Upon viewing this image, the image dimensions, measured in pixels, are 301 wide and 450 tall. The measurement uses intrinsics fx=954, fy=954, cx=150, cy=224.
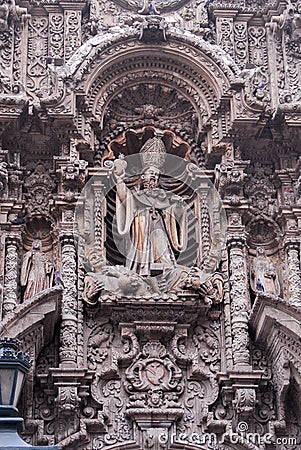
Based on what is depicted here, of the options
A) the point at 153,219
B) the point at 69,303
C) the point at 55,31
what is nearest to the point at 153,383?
the point at 69,303

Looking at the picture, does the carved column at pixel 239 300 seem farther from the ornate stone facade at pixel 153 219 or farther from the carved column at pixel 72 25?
the carved column at pixel 72 25

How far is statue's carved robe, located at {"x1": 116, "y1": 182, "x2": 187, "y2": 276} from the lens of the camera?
13.6 metres

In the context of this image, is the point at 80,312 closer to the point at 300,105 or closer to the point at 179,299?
the point at 179,299

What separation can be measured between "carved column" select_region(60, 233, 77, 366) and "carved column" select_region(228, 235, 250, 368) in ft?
7.11

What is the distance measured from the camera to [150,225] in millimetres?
13953

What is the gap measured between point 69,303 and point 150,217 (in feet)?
6.34

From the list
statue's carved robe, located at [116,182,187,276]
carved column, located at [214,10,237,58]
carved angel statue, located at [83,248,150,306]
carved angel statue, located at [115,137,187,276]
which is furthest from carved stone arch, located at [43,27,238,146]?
carved angel statue, located at [83,248,150,306]

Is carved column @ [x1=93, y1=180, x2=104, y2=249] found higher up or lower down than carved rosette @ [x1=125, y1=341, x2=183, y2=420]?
higher up

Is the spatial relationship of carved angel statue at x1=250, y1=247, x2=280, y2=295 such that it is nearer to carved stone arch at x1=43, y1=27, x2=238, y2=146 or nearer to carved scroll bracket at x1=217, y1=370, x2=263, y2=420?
carved scroll bracket at x1=217, y1=370, x2=263, y2=420

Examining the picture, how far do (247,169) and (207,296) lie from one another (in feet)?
7.62

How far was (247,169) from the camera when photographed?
14383 millimetres

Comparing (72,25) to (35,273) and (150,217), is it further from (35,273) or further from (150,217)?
(35,273)

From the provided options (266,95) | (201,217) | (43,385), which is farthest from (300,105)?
(43,385)

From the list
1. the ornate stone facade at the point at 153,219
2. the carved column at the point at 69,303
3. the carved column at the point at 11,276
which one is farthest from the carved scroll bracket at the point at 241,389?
the carved column at the point at 11,276
